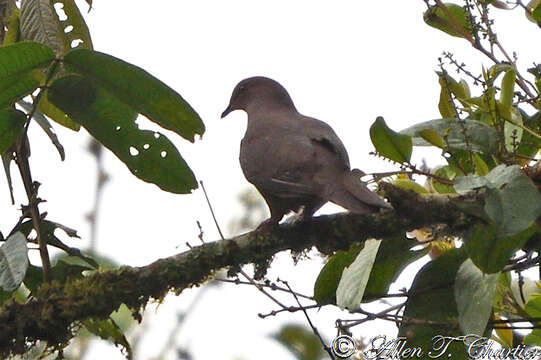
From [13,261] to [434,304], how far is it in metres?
1.39

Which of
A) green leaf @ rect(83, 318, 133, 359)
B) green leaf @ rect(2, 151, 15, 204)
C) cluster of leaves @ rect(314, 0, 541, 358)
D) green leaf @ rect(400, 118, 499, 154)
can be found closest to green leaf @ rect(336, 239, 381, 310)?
cluster of leaves @ rect(314, 0, 541, 358)

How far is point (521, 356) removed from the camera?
298 cm

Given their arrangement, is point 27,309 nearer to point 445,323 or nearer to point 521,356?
point 445,323

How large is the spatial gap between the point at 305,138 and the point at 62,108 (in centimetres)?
105

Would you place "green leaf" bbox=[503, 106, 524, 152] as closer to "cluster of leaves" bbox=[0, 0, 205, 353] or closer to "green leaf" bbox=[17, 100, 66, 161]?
"cluster of leaves" bbox=[0, 0, 205, 353]

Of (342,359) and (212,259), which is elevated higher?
(212,259)

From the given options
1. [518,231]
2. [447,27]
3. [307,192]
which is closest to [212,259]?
[307,192]

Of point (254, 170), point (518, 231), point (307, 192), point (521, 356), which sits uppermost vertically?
point (254, 170)

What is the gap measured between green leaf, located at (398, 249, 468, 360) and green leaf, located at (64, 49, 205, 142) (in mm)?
914

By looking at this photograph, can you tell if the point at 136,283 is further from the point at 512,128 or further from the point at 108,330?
the point at 512,128

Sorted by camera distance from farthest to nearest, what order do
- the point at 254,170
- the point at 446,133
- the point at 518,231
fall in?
the point at 254,170 → the point at 446,133 → the point at 518,231

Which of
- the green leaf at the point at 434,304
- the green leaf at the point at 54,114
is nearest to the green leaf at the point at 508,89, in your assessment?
the green leaf at the point at 434,304

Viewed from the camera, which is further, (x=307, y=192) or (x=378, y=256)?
(x=307, y=192)

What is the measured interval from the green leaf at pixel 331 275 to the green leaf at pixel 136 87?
660 millimetres
